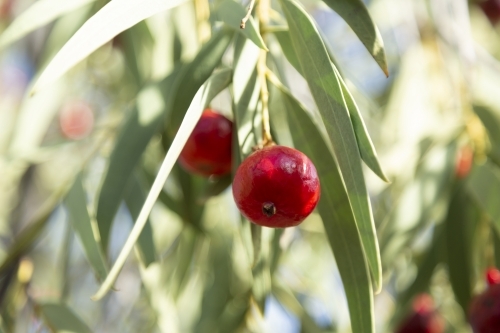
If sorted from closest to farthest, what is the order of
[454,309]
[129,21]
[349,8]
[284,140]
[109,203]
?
[129,21], [349,8], [109,203], [284,140], [454,309]

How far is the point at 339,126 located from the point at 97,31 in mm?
288

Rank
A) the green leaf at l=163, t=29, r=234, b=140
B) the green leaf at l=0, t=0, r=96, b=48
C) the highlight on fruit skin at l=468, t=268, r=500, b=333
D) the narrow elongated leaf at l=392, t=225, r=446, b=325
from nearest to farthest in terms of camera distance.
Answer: the green leaf at l=0, t=0, r=96, b=48 < the green leaf at l=163, t=29, r=234, b=140 < the highlight on fruit skin at l=468, t=268, r=500, b=333 < the narrow elongated leaf at l=392, t=225, r=446, b=325

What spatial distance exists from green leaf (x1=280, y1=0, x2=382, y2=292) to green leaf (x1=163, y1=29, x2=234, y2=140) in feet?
0.73

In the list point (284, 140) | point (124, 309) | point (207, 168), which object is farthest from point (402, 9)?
point (124, 309)

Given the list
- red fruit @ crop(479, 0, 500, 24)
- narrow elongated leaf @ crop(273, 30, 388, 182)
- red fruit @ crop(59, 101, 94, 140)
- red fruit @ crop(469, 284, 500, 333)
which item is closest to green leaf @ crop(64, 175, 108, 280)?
narrow elongated leaf @ crop(273, 30, 388, 182)

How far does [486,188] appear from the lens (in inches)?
45.4

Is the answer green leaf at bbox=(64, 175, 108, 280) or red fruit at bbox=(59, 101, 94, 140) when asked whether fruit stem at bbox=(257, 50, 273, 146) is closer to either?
green leaf at bbox=(64, 175, 108, 280)

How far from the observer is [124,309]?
2305mm

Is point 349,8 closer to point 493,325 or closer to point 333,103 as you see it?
point 333,103

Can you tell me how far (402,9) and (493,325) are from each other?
45.9 inches

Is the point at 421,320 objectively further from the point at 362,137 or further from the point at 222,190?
the point at 362,137

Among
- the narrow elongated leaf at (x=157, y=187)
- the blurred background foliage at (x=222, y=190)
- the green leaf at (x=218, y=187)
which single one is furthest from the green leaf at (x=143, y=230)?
the narrow elongated leaf at (x=157, y=187)

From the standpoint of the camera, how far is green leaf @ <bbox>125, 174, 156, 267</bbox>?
1.12 meters

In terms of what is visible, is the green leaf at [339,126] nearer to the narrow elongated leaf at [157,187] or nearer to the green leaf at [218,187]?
the narrow elongated leaf at [157,187]
